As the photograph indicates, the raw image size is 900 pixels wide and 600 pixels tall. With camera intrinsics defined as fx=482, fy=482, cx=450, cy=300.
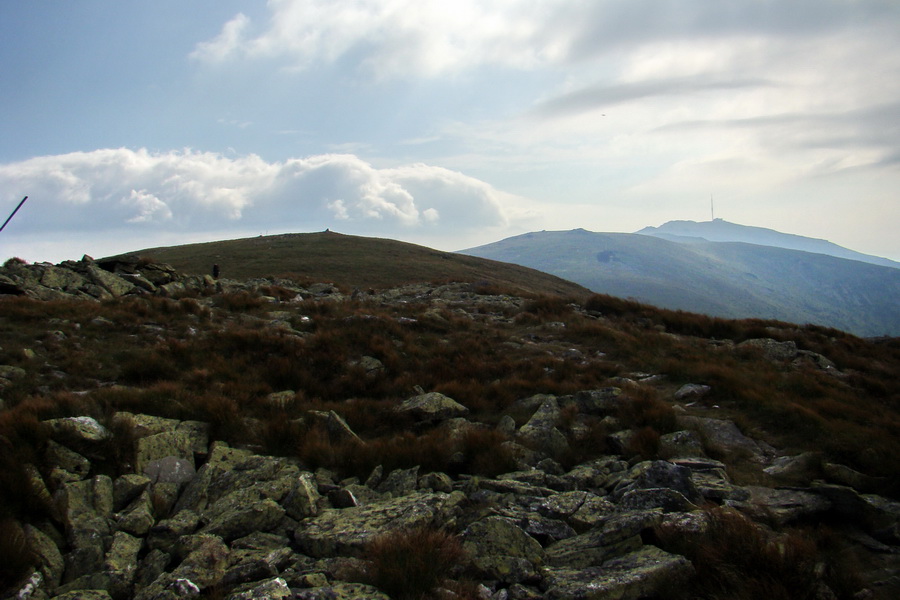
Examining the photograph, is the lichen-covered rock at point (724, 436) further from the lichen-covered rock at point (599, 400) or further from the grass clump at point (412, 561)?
the grass clump at point (412, 561)

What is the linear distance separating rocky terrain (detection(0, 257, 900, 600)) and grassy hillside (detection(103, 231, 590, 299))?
94.1ft

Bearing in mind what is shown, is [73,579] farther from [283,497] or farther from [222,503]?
[283,497]

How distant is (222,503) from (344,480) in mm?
1796

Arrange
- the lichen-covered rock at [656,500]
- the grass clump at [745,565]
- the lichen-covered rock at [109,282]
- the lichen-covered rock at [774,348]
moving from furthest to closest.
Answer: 1. the lichen-covered rock at [109,282]
2. the lichen-covered rock at [774,348]
3. the lichen-covered rock at [656,500]
4. the grass clump at [745,565]

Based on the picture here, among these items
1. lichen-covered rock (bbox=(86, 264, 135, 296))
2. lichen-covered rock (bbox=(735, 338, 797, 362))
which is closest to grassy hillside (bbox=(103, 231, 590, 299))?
lichen-covered rock (bbox=(86, 264, 135, 296))

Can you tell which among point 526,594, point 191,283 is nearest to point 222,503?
point 526,594

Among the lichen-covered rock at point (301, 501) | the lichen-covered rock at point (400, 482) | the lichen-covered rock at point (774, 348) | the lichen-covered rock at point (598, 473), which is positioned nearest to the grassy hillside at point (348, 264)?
the lichen-covered rock at point (774, 348)

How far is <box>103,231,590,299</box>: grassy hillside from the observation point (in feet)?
155

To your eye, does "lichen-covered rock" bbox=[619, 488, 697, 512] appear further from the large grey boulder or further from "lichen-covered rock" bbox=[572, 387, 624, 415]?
"lichen-covered rock" bbox=[572, 387, 624, 415]

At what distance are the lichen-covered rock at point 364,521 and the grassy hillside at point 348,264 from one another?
32.5 m

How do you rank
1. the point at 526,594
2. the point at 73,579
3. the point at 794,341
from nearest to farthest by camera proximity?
the point at 526,594, the point at 73,579, the point at 794,341

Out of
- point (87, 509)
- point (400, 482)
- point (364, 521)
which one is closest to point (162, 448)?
point (87, 509)

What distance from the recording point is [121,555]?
5.50 meters

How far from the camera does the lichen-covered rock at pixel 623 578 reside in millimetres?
4410
